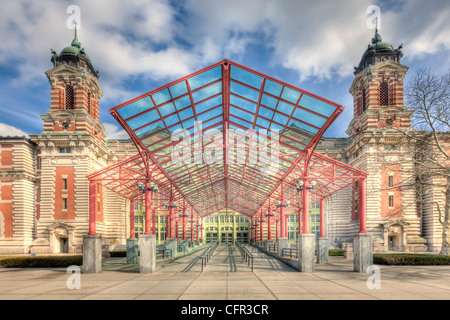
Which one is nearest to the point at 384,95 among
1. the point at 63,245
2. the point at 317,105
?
the point at 317,105

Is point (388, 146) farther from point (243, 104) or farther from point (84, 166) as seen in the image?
point (84, 166)

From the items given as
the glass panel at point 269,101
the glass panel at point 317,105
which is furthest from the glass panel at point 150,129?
the glass panel at point 317,105

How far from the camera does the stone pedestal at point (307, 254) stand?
15641 millimetres

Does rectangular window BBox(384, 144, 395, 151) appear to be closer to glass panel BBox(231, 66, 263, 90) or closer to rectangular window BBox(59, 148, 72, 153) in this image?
glass panel BBox(231, 66, 263, 90)

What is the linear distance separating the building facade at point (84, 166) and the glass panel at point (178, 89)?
85.5 feet

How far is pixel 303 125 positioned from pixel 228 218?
40.8 meters

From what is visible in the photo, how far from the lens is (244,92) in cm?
1462

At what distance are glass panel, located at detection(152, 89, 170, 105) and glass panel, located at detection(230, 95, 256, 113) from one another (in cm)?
319

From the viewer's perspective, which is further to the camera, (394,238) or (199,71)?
(394,238)

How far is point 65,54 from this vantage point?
39625 millimetres

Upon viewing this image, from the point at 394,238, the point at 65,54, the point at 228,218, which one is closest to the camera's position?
the point at 394,238

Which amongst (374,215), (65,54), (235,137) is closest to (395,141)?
(374,215)

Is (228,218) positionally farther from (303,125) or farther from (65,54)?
(303,125)

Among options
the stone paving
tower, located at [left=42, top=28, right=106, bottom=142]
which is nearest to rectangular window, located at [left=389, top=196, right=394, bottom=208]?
the stone paving
